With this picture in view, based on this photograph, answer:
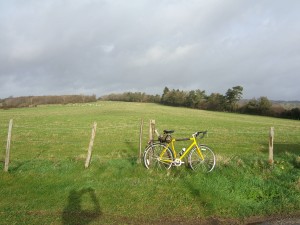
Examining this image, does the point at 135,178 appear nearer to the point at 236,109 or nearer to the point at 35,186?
the point at 35,186

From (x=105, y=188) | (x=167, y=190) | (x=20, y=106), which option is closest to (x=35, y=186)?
(x=105, y=188)

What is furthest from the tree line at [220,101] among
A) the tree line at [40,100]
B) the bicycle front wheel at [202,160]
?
the bicycle front wheel at [202,160]

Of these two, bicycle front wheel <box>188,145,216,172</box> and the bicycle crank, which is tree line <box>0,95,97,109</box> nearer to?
the bicycle crank

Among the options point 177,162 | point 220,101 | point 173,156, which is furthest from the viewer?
point 220,101

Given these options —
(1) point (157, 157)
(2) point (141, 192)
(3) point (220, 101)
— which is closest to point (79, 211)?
(2) point (141, 192)

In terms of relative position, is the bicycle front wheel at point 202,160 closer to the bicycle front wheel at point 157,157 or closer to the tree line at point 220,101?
the bicycle front wheel at point 157,157

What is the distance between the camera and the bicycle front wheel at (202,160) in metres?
10.0

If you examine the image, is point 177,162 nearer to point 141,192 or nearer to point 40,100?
point 141,192

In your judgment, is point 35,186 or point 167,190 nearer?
point 167,190

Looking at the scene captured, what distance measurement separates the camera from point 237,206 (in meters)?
7.43

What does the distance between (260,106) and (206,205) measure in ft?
259

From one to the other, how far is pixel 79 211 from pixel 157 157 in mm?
3884

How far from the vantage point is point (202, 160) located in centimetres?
1021

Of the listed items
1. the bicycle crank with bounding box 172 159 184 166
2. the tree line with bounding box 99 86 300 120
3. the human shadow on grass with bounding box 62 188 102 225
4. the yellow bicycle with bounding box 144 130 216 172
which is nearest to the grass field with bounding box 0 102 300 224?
the human shadow on grass with bounding box 62 188 102 225
